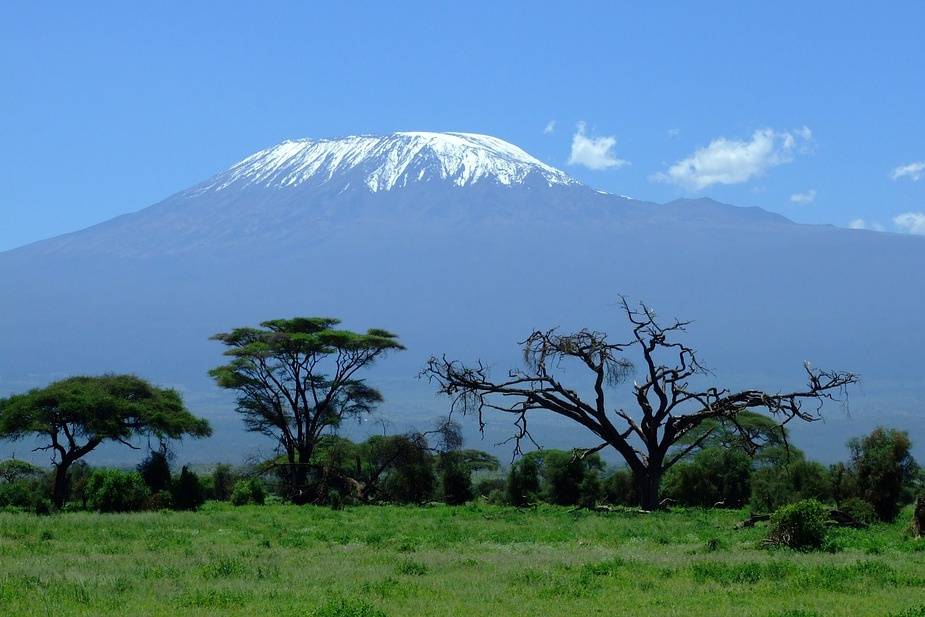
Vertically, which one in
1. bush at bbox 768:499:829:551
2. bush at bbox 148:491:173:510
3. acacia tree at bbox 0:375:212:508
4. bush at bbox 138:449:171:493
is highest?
acacia tree at bbox 0:375:212:508

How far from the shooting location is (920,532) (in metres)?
26.2

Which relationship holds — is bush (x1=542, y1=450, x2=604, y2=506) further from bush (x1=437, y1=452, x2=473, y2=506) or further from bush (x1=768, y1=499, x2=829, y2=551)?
bush (x1=768, y1=499, x2=829, y2=551)

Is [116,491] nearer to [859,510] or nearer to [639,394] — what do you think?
[639,394]

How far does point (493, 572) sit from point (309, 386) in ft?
108

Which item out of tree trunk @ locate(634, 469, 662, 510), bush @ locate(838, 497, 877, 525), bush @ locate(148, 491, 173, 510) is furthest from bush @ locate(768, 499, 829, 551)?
bush @ locate(148, 491, 173, 510)

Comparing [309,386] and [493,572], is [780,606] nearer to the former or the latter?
[493,572]

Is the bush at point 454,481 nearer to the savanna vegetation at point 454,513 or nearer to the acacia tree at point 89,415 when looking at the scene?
the savanna vegetation at point 454,513

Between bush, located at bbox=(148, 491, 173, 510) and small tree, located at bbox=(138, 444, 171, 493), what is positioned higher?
small tree, located at bbox=(138, 444, 171, 493)

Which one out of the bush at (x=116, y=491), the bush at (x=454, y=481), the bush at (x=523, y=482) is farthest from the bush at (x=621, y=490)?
the bush at (x=116, y=491)

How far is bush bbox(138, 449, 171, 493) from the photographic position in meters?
42.3

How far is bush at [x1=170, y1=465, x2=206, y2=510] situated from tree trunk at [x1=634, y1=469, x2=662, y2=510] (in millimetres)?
14578

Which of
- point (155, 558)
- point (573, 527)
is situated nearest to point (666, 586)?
point (155, 558)

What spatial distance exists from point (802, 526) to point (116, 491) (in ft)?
72.8

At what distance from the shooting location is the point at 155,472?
42.8m
